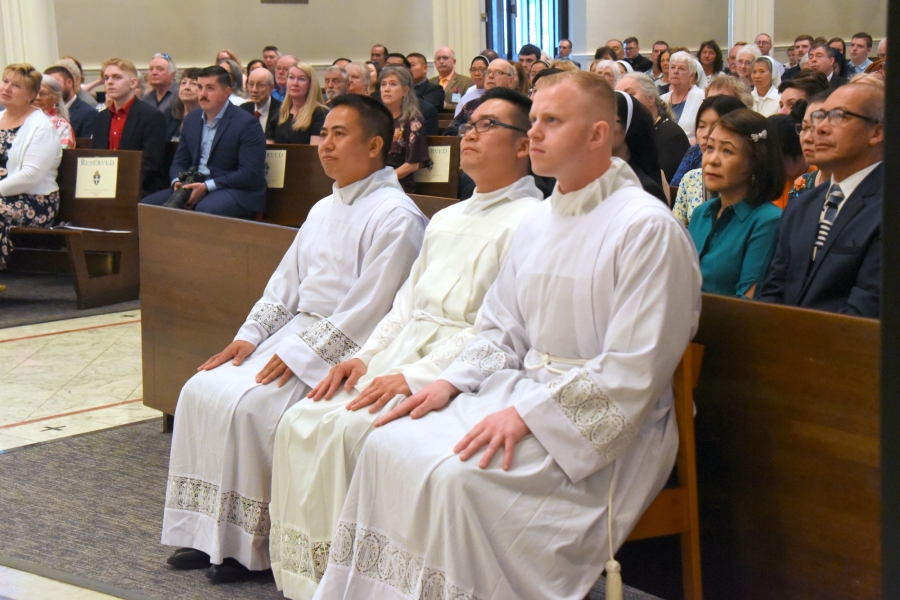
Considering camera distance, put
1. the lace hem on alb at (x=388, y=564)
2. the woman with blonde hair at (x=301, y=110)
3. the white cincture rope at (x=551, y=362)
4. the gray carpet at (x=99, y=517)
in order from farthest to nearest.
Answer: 1. the woman with blonde hair at (x=301, y=110)
2. the gray carpet at (x=99, y=517)
3. the white cincture rope at (x=551, y=362)
4. the lace hem on alb at (x=388, y=564)

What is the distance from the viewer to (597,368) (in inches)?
80.4

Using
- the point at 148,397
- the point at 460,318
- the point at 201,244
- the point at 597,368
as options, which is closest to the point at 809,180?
the point at 460,318

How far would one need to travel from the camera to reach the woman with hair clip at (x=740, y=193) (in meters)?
2.73

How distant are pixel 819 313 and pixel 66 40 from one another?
38.1ft

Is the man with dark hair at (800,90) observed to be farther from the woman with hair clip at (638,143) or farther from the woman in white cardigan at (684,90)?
the woman in white cardigan at (684,90)

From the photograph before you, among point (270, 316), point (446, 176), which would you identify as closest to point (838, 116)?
point (270, 316)

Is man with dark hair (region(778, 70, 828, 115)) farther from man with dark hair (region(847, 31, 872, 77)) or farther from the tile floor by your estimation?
man with dark hair (region(847, 31, 872, 77))

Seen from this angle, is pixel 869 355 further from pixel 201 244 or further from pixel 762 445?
pixel 201 244

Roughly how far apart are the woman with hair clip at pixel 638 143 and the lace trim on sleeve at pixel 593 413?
3.08 ft

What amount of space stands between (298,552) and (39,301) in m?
4.50

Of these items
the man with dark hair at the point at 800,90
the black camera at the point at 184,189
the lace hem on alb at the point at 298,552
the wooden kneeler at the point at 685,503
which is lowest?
the lace hem on alb at the point at 298,552

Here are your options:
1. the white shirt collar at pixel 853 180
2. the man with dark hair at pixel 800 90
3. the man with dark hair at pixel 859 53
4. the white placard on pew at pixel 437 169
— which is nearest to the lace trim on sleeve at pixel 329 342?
the white shirt collar at pixel 853 180

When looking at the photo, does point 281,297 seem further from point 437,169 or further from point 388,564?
point 437,169

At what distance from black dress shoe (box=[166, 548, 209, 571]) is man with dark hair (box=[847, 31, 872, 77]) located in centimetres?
1095
